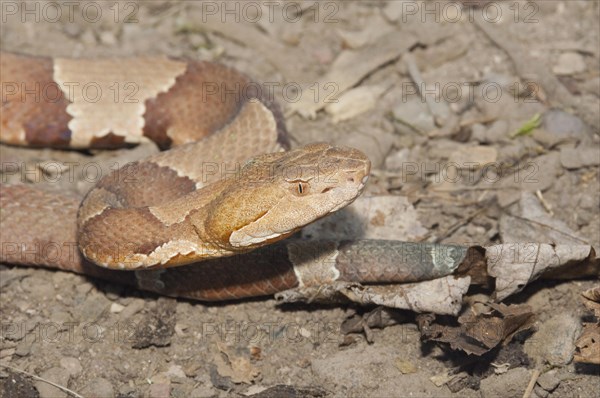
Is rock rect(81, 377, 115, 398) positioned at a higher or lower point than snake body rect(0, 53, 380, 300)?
lower

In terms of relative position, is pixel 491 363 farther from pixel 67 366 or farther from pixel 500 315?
pixel 67 366

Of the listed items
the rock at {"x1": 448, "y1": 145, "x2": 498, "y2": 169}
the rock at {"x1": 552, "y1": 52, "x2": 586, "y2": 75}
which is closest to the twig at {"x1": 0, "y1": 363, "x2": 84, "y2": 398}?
the rock at {"x1": 448, "y1": 145, "x2": 498, "y2": 169}

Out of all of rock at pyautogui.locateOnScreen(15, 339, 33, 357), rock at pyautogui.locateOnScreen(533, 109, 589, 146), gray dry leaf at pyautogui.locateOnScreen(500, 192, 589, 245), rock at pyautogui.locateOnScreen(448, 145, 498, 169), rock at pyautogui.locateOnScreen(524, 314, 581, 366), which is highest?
rock at pyautogui.locateOnScreen(533, 109, 589, 146)

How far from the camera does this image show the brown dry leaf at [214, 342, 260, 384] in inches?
172

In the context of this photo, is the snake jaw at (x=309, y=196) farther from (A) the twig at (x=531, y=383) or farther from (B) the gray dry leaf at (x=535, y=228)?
(A) the twig at (x=531, y=383)

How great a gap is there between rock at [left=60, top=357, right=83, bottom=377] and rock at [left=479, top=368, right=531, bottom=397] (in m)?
2.22

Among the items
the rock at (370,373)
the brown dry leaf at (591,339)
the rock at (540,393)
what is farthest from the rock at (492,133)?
the rock at (540,393)

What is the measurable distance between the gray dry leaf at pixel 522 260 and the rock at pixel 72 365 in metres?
2.36

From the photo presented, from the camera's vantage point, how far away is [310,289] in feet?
15.0

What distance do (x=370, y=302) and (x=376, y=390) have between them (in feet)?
1.62

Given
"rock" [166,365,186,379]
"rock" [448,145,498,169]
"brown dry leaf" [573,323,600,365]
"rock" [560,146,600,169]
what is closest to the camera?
"brown dry leaf" [573,323,600,365]

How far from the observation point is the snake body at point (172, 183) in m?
4.22

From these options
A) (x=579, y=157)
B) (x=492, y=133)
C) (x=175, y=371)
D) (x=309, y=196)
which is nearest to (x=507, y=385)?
(x=309, y=196)

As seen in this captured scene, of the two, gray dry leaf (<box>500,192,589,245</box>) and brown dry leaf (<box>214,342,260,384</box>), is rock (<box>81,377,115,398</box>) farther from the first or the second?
gray dry leaf (<box>500,192,589,245</box>)
